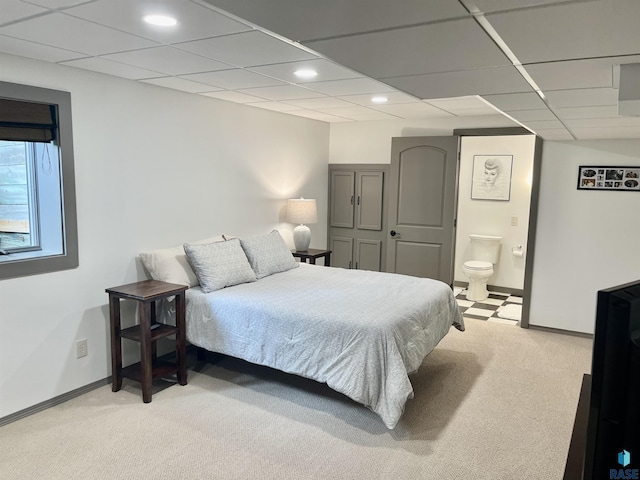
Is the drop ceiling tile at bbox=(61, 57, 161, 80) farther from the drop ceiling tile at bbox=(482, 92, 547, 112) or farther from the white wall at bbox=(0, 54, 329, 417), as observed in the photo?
the drop ceiling tile at bbox=(482, 92, 547, 112)

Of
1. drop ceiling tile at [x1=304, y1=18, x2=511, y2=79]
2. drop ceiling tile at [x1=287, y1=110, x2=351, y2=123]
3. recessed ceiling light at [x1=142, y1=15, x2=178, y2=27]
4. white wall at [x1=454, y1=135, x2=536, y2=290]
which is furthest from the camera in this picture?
white wall at [x1=454, y1=135, x2=536, y2=290]

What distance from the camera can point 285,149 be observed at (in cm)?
534

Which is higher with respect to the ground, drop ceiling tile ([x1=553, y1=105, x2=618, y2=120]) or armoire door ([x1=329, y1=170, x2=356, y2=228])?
drop ceiling tile ([x1=553, y1=105, x2=618, y2=120])

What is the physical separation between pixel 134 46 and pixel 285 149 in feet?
9.52

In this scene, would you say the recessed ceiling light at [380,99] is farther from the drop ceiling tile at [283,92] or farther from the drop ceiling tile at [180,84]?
the drop ceiling tile at [180,84]

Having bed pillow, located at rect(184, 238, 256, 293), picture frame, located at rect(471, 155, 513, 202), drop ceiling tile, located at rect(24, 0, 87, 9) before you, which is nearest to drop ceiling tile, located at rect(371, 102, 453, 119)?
picture frame, located at rect(471, 155, 513, 202)

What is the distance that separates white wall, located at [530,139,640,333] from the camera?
14.9ft

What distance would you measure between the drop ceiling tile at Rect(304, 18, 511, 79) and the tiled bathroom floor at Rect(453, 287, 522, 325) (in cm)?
397

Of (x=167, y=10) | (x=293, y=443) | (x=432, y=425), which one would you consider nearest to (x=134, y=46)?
(x=167, y=10)

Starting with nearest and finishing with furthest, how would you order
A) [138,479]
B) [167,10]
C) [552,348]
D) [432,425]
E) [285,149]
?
[167,10], [138,479], [432,425], [552,348], [285,149]

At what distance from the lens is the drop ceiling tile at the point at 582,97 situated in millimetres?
2321

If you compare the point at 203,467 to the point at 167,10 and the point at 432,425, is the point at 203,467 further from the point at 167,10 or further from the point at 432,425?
the point at 167,10

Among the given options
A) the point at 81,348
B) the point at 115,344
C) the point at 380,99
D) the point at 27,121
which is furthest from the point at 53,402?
the point at 380,99

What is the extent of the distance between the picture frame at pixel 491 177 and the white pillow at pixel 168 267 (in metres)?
4.27
